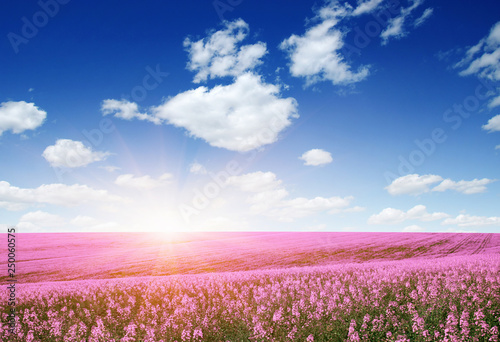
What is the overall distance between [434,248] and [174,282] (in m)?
29.6

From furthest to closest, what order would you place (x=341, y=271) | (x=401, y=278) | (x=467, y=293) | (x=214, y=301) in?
(x=341, y=271) < (x=401, y=278) < (x=214, y=301) < (x=467, y=293)

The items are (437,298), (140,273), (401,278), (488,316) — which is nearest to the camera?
(488,316)

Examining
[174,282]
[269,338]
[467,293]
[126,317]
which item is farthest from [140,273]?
[467,293]

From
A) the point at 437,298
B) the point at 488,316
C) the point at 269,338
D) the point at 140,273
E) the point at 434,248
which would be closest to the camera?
the point at 269,338

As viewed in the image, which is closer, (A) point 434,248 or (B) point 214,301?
(B) point 214,301

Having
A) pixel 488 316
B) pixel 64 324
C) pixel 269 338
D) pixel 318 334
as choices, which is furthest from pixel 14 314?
pixel 488 316

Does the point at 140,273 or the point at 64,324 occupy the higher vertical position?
the point at 64,324

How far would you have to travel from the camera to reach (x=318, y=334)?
252 inches

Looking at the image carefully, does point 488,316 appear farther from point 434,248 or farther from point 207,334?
point 434,248

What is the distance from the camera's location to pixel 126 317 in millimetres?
8688

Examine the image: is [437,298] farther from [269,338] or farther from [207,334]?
[207,334]

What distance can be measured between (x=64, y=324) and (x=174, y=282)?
450 cm

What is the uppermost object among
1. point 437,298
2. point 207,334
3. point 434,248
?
point 437,298

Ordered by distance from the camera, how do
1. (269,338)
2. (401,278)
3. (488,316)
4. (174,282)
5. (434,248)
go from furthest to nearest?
1. (434,248)
2. (174,282)
3. (401,278)
4. (488,316)
5. (269,338)
